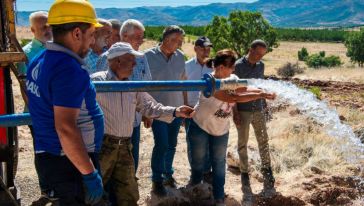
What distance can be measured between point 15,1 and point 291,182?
10.9ft

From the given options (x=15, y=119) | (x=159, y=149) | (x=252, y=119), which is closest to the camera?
(x=15, y=119)

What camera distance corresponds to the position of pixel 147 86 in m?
2.87

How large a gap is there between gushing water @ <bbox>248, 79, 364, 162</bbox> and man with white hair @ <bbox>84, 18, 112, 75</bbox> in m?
1.54

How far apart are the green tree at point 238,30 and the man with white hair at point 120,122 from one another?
25.5 meters

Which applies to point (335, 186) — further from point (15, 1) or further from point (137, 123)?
point (15, 1)

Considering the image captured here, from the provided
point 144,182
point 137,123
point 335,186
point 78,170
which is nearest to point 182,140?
point 144,182

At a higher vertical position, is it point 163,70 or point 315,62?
point 163,70

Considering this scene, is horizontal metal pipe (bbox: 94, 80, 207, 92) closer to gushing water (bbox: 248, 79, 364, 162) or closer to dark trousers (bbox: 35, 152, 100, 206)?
dark trousers (bbox: 35, 152, 100, 206)

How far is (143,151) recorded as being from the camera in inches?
247

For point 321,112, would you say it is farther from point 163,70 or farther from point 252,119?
point 163,70

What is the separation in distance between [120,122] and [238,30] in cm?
2668

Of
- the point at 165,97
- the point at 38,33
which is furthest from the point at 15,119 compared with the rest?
the point at 165,97

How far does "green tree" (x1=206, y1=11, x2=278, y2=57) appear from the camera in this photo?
29109 millimetres

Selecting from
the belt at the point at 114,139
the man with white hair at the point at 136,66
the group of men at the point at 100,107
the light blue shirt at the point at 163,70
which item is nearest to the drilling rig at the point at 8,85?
the group of men at the point at 100,107
